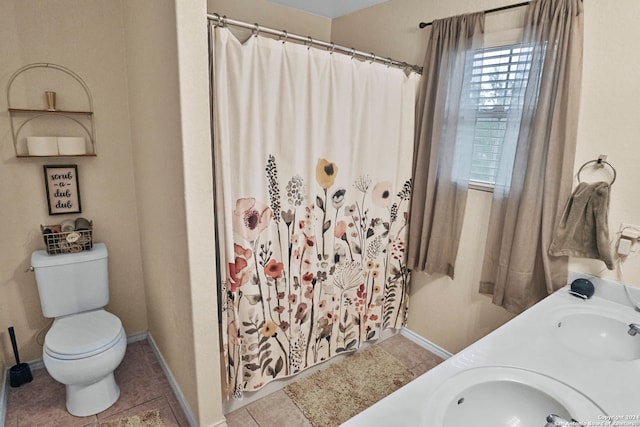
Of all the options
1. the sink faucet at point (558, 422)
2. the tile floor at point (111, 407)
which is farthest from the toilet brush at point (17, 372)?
the sink faucet at point (558, 422)

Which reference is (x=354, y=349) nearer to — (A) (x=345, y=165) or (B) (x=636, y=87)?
(A) (x=345, y=165)

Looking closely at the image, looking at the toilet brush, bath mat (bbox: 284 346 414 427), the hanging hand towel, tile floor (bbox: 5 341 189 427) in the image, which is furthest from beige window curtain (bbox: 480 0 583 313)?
the toilet brush

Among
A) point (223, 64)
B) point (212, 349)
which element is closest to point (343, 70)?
point (223, 64)

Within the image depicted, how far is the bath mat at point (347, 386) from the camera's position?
196cm

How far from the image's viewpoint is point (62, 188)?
2.10 meters

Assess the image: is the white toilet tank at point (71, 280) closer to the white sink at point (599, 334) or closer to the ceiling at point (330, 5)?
the ceiling at point (330, 5)

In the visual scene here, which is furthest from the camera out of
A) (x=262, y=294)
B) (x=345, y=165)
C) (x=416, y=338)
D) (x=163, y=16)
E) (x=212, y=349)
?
(x=416, y=338)

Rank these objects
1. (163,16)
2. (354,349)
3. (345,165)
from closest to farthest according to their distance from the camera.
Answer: (163,16), (345,165), (354,349)

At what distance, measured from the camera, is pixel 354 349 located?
2406 mm

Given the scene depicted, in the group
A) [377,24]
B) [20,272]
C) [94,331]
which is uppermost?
[377,24]

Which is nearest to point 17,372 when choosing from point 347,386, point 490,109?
point 347,386

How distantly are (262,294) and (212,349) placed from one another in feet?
1.17

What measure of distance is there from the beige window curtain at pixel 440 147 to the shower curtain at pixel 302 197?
9 cm

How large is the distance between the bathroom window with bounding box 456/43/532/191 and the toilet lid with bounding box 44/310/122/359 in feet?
7.35
